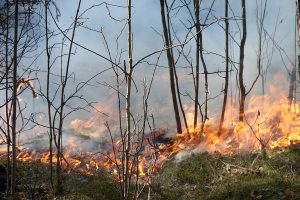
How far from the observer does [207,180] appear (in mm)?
8797

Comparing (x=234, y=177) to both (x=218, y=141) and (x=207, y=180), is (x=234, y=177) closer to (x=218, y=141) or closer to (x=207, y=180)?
(x=207, y=180)

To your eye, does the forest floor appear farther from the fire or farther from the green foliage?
the fire

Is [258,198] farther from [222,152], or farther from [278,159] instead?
[222,152]

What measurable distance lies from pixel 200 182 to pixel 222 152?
2034mm

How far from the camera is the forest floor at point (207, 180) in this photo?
673 cm

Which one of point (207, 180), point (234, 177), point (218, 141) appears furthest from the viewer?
point (218, 141)

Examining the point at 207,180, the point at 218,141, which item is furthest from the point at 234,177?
the point at 218,141

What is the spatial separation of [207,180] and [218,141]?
2882mm

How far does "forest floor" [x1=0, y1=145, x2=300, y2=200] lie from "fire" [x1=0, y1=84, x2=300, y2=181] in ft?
2.33

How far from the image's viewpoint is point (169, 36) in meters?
12.6

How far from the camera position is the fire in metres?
10.4

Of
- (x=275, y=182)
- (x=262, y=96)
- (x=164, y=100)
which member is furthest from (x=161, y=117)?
(x=275, y=182)

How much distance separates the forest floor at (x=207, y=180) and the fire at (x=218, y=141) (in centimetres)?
71

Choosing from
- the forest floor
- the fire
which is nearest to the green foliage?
the forest floor
